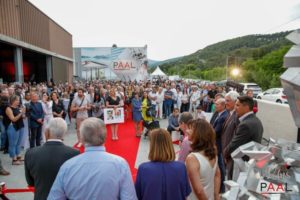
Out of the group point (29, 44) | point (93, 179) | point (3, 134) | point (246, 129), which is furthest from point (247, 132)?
point (29, 44)

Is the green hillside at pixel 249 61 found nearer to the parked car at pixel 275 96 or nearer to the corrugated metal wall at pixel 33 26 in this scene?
the parked car at pixel 275 96

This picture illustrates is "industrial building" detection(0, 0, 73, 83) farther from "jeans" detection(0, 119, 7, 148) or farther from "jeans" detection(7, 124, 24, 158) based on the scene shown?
"jeans" detection(7, 124, 24, 158)

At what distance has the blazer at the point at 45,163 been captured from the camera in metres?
2.42

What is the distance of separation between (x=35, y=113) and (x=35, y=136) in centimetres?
66

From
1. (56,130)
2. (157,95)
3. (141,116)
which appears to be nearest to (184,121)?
(56,130)

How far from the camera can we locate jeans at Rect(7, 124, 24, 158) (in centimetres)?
593

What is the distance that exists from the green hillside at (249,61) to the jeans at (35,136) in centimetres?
610

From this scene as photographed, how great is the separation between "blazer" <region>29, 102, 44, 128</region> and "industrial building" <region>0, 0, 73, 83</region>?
25.9 ft

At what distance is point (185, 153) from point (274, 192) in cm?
135

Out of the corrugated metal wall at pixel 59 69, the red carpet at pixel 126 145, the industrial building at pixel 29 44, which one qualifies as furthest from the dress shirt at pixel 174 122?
the corrugated metal wall at pixel 59 69

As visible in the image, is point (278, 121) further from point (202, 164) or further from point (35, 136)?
point (35, 136)

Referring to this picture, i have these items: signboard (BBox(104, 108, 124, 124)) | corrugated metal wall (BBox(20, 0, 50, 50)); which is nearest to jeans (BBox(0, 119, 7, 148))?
signboard (BBox(104, 108, 124, 124))

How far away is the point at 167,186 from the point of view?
2178mm

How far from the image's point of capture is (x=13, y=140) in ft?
19.5
